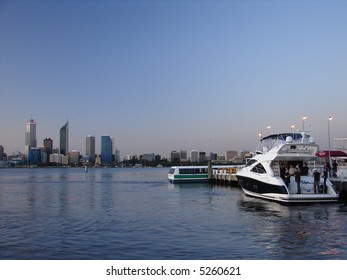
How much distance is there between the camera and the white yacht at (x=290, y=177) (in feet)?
84.7

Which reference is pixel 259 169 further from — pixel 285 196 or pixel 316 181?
pixel 316 181

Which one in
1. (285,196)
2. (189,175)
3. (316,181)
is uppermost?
(316,181)

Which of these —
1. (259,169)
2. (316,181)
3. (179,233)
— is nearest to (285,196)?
(316,181)

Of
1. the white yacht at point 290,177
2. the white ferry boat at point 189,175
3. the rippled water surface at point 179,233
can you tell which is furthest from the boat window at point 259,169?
the white ferry boat at point 189,175

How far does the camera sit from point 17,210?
1074 inches

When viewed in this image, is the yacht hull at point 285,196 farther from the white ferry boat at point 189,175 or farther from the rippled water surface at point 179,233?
the white ferry boat at point 189,175

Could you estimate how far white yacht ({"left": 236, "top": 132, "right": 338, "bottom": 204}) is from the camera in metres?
25.8

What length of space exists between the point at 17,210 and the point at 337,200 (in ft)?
71.3

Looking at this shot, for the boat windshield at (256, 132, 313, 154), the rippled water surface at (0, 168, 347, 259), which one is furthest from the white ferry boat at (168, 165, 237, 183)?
the rippled water surface at (0, 168, 347, 259)

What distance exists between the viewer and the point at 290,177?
1113 inches

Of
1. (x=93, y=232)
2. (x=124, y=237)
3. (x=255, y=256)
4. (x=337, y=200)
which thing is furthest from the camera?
(x=337, y=200)

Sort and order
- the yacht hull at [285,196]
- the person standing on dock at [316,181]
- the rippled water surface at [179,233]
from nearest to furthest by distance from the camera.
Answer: the rippled water surface at [179,233], the yacht hull at [285,196], the person standing on dock at [316,181]
